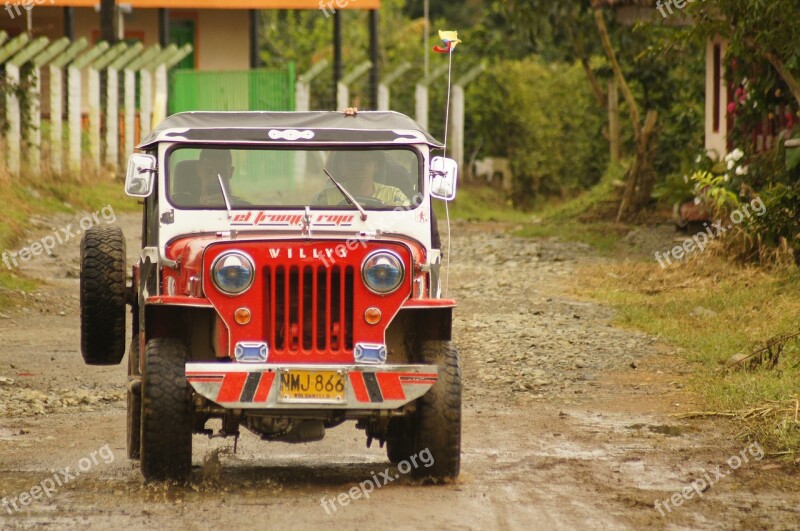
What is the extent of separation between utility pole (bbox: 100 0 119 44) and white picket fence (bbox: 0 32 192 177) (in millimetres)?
322

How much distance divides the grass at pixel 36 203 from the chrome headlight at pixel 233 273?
25.5ft

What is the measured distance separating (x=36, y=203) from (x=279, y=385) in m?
13.2

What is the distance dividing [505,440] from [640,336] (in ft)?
13.7

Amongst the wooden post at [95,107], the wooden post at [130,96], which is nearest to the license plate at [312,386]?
the wooden post at [95,107]

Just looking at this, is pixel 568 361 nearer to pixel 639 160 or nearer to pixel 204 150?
pixel 204 150

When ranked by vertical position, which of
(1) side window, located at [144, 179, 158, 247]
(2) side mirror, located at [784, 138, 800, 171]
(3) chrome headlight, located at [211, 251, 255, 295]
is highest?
(2) side mirror, located at [784, 138, 800, 171]

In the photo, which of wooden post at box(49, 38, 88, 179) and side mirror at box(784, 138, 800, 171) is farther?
wooden post at box(49, 38, 88, 179)

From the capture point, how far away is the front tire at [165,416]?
22.1 ft

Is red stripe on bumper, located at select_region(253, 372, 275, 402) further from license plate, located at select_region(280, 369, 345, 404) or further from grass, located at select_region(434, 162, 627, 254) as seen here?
grass, located at select_region(434, 162, 627, 254)

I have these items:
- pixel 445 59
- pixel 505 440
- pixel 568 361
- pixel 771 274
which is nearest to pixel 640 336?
pixel 568 361

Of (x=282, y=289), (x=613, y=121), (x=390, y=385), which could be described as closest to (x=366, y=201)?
(x=282, y=289)

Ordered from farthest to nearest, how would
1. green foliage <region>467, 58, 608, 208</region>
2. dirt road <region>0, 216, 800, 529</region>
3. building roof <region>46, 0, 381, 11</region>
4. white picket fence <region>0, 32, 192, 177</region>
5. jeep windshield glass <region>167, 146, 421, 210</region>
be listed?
green foliage <region>467, 58, 608, 208</region>, building roof <region>46, 0, 381, 11</region>, white picket fence <region>0, 32, 192, 177</region>, jeep windshield glass <region>167, 146, 421, 210</region>, dirt road <region>0, 216, 800, 529</region>

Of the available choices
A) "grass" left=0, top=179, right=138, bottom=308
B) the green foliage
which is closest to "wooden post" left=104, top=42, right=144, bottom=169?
"grass" left=0, top=179, right=138, bottom=308

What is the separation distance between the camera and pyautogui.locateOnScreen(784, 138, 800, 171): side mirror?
14261 mm
